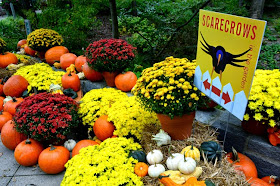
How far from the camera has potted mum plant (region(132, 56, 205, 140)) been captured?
7.51ft

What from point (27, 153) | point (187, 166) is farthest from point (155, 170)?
point (27, 153)

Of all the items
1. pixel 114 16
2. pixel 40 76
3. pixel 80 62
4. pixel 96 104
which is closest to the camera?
pixel 96 104

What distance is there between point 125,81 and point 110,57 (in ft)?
1.53

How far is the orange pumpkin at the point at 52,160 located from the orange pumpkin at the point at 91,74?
5.76ft

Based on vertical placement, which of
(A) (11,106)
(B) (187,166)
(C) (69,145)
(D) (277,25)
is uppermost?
(D) (277,25)

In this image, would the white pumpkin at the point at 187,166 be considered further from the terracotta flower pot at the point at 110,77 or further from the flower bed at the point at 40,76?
the flower bed at the point at 40,76

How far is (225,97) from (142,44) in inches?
186

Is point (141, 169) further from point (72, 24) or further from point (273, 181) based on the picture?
point (72, 24)

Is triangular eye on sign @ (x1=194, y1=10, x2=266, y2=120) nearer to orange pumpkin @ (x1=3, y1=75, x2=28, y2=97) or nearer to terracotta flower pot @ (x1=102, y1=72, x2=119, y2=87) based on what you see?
terracotta flower pot @ (x1=102, y1=72, x2=119, y2=87)

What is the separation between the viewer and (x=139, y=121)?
2961mm

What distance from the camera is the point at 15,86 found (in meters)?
4.38

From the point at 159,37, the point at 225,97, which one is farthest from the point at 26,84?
the point at 225,97

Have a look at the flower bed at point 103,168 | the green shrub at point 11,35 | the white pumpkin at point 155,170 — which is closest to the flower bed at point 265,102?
the white pumpkin at point 155,170

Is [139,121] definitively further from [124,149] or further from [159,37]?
[159,37]
